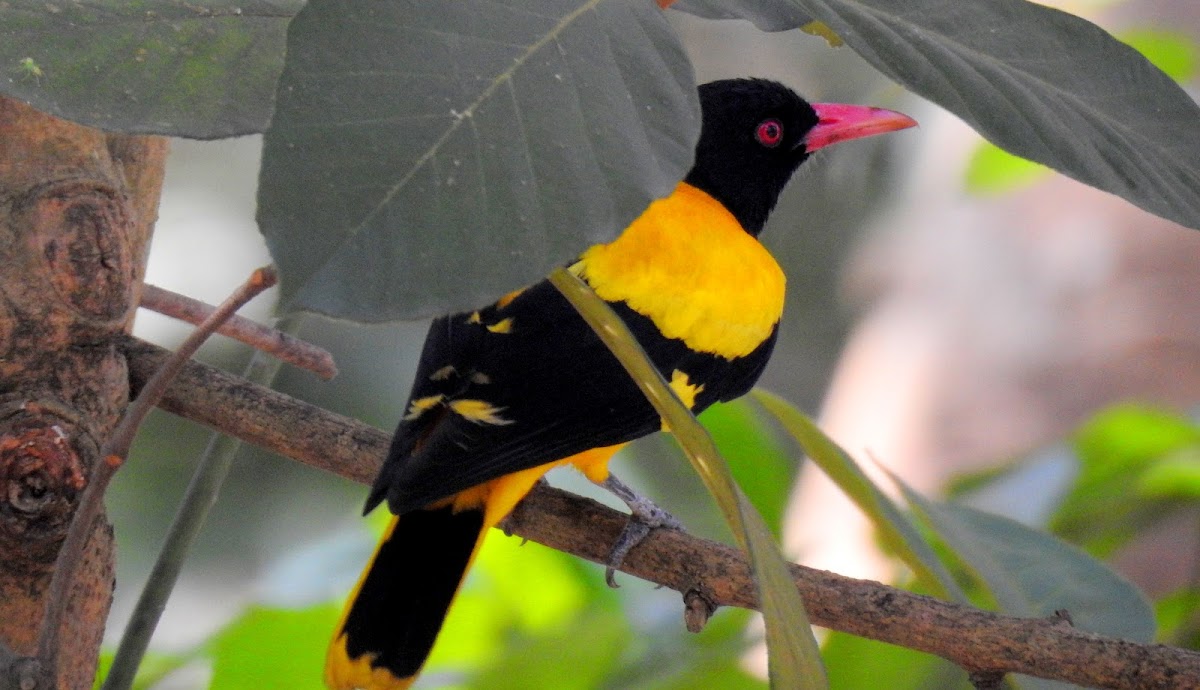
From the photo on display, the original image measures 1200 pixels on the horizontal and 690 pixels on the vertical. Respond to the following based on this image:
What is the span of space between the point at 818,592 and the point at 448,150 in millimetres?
815

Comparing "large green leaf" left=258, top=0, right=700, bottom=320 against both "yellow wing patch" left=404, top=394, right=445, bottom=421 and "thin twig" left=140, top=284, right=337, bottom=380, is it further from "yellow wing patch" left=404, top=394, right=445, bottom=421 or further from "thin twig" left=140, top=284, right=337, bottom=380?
"yellow wing patch" left=404, top=394, right=445, bottom=421

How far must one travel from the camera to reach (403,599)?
1712 mm

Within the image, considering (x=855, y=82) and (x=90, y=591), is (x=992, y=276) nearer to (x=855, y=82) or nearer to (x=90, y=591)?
(x=855, y=82)

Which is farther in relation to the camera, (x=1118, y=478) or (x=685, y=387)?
(x=1118, y=478)

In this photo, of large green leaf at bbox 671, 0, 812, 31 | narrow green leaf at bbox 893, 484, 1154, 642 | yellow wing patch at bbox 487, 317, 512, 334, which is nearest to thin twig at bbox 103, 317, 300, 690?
yellow wing patch at bbox 487, 317, 512, 334

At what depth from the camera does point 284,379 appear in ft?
15.7

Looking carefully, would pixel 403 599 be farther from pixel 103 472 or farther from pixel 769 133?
pixel 769 133

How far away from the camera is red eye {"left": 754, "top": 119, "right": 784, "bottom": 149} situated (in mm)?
2459

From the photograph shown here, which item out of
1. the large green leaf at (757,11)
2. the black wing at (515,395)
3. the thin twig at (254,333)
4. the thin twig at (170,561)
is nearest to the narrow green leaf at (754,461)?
the black wing at (515,395)

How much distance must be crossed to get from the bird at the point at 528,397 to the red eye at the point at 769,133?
16.1 inches

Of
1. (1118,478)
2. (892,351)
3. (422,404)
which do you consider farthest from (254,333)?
(892,351)

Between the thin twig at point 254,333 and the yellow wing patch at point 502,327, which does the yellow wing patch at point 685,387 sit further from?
the thin twig at point 254,333

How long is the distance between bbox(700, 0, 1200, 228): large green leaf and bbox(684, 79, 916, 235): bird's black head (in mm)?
1440

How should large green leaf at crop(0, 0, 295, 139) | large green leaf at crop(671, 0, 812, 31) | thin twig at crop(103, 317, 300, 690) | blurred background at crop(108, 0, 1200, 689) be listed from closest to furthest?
large green leaf at crop(0, 0, 295, 139)
large green leaf at crop(671, 0, 812, 31)
thin twig at crop(103, 317, 300, 690)
blurred background at crop(108, 0, 1200, 689)
